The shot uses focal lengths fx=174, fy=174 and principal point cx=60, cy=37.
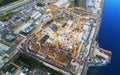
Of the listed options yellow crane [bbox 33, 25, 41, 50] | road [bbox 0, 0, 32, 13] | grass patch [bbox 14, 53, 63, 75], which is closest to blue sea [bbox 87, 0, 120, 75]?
grass patch [bbox 14, 53, 63, 75]

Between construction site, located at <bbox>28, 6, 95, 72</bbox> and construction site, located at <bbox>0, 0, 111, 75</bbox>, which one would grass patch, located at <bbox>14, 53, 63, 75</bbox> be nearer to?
construction site, located at <bbox>0, 0, 111, 75</bbox>

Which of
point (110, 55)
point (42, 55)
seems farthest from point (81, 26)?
point (42, 55)

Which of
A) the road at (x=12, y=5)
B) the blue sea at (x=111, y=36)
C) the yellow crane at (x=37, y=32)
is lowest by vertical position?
the blue sea at (x=111, y=36)

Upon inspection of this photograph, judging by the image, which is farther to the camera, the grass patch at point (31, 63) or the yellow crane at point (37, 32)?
the yellow crane at point (37, 32)

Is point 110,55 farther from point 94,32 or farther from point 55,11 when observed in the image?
point 55,11

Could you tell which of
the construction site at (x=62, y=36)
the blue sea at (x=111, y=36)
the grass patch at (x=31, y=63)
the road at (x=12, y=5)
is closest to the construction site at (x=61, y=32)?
the construction site at (x=62, y=36)

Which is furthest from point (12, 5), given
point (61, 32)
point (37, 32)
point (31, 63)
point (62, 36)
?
point (31, 63)

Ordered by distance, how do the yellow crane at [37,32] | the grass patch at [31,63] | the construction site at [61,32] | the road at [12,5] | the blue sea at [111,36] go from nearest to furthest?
the grass patch at [31,63], the construction site at [61,32], the blue sea at [111,36], the yellow crane at [37,32], the road at [12,5]

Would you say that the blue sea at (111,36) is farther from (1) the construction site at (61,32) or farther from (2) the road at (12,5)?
(2) the road at (12,5)
